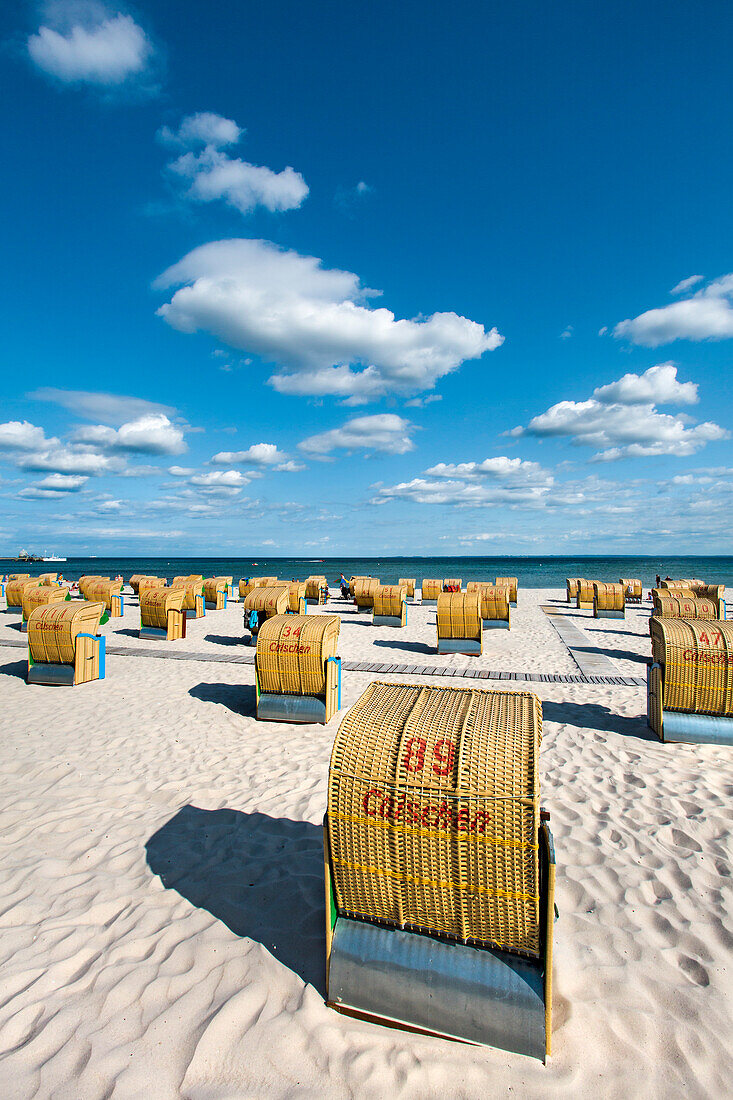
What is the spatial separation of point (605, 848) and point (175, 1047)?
12.9 ft

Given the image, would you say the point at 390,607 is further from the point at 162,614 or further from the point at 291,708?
the point at 291,708

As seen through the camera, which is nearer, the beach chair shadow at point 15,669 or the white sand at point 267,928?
the white sand at point 267,928

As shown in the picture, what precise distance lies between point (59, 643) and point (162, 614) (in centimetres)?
630

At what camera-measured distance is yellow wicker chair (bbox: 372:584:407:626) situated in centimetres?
2161

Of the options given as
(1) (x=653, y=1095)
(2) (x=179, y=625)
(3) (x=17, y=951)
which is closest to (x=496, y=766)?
(1) (x=653, y=1095)

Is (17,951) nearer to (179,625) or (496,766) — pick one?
(496,766)

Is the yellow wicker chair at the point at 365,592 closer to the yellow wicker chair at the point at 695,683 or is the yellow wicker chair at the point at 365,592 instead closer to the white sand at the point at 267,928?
the white sand at the point at 267,928

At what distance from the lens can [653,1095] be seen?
274cm

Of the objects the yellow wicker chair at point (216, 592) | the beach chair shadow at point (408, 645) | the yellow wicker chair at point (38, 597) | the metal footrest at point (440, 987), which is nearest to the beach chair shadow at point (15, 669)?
the yellow wicker chair at point (38, 597)

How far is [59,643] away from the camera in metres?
11.2

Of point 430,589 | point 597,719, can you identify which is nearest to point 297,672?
point 597,719

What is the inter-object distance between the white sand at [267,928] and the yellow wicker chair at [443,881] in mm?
249

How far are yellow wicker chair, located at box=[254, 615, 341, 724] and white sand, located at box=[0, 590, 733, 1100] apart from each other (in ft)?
2.28

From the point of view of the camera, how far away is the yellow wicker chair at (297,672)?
8.80 m
